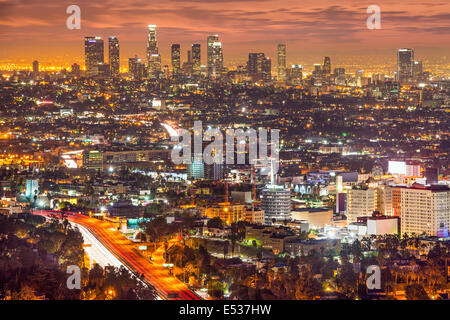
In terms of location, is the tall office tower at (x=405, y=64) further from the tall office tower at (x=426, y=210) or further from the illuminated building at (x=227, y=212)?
the tall office tower at (x=426, y=210)

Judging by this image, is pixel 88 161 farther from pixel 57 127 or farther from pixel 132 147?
pixel 57 127

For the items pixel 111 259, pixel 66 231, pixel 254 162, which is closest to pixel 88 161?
pixel 254 162

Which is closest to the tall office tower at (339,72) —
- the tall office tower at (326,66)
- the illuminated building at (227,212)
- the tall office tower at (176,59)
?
the tall office tower at (326,66)

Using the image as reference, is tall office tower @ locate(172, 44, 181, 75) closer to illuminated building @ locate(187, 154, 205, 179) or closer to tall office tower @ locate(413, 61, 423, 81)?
tall office tower @ locate(413, 61, 423, 81)

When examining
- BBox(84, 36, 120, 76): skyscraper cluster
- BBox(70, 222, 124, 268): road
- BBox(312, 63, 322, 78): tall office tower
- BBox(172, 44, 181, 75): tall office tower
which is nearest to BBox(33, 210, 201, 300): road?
BBox(70, 222, 124, 268): road

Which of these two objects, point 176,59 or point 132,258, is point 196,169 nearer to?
point 132,258
